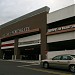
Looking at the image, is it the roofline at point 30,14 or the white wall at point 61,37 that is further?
the roofline at point 30,14

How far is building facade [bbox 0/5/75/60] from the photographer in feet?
109

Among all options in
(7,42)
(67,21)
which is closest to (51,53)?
(67,21)

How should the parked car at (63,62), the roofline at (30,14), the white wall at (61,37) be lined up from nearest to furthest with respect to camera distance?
the parked car at (63,62), the white wall at (61,37), the roofline at (30,14)

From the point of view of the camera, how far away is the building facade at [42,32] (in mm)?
33194

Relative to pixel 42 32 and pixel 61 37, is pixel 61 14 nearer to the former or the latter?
pixel 61 37

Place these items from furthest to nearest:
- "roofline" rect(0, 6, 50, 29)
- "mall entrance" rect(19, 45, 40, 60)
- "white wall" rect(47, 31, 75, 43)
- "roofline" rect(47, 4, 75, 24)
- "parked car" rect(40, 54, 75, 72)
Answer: "mall entrance" rect(19, 45, 40, 60) < "roofline" rect(0, 6, 50, 29) < "roofline" rect(47, 4, 75, 24) < "white wall" rect(47, 31, 75, 43) < "parked car" rect(40, 54, 75, 72)

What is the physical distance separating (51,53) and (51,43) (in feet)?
7.02

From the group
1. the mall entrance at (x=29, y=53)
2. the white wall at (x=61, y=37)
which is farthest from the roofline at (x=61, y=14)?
the mall entrance at (x=29, y=53)

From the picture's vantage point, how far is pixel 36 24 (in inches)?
1588

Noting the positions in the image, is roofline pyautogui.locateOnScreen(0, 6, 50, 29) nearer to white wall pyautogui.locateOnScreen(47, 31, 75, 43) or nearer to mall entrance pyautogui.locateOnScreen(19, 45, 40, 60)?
white wall pyautogui.locateOnScreen(47, 31, 75, 43)

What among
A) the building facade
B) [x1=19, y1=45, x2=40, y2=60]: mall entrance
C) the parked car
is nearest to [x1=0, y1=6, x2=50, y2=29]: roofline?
the building facade

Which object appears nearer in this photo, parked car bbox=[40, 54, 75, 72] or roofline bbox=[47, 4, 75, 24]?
parked car bbox=[40, 54, 75, 72]

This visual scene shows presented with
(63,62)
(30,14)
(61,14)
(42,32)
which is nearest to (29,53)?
(30,14)

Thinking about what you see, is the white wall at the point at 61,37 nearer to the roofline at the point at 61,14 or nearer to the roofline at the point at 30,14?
the roofline at the point at 61,14
